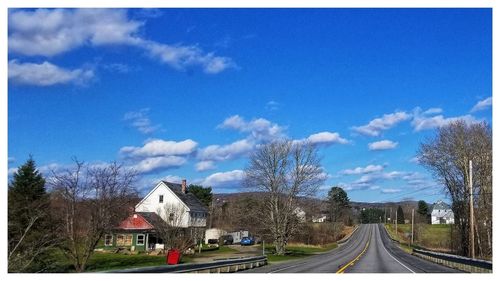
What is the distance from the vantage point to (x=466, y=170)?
50.0 m

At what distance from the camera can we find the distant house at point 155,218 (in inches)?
2239

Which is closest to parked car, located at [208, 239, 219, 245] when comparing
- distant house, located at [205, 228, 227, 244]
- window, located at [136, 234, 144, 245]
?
distant house, located at [205, 228, 227, 244]

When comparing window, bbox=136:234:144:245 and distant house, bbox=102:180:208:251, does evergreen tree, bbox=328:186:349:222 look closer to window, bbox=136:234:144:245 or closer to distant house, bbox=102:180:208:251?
distant house, bbox=102:180:208:251

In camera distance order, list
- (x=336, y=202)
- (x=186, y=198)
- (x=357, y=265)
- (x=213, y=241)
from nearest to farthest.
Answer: (x=357, y=265), (x=186, y=198), (x=213, y=241), (x=336, y=202)

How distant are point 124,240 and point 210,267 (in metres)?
39.7

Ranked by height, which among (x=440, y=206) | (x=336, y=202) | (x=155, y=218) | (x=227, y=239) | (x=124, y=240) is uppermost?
(x=440, y=206)

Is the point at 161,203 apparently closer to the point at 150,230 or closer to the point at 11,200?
the point at 150,230

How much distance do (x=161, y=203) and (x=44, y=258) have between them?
39304 mm

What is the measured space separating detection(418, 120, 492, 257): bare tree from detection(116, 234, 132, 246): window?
3506cm

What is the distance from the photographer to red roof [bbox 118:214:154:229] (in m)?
58.2

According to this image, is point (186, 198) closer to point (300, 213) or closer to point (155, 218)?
point (155, 218)

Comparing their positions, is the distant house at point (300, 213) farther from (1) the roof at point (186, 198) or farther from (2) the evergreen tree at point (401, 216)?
(2) the evergreen tree at point (401, 216)

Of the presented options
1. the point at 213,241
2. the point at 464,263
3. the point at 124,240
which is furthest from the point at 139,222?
the point at 464,263

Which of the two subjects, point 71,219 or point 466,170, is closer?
point 71,219
